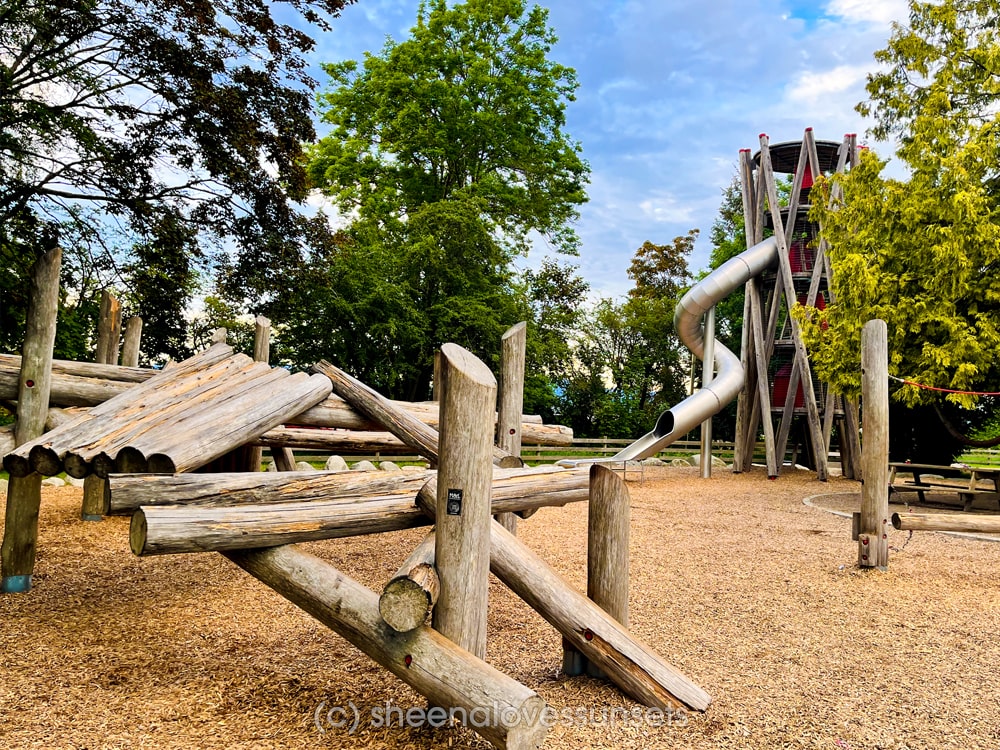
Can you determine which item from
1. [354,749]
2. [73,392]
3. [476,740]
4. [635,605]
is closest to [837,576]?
[635,605]

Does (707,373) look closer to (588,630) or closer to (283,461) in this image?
(283,461)

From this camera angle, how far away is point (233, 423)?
4.49 m

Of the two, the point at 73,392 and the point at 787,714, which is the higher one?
the point at 73,392

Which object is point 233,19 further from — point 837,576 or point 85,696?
point 837,576

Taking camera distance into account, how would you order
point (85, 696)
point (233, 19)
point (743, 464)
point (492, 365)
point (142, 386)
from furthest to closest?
point (492, 365) < point (743, 464) < point (233, 19) < point (142, 386) < point (85, 696)

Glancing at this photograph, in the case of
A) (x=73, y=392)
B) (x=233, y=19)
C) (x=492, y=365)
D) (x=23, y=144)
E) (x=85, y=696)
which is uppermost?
(x=233, y=19)

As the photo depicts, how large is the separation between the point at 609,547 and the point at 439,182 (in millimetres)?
19759

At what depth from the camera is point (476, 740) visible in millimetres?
3162

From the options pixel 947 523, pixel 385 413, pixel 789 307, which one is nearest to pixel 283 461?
pixel 385 413

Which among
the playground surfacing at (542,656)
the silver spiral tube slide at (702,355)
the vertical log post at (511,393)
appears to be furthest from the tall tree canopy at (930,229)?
the vertical log post at (511,393)

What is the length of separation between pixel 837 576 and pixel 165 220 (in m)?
8.69

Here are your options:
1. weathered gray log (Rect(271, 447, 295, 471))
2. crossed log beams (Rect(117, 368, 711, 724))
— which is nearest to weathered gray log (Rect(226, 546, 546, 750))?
crossed log beams (Rect(117, 368, 711, 724))

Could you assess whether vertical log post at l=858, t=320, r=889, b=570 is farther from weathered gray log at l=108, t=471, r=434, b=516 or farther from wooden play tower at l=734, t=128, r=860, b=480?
wooden play tower at l=734, t=128, r=860, b=480

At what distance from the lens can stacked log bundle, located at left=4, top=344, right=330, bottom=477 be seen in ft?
13.0
